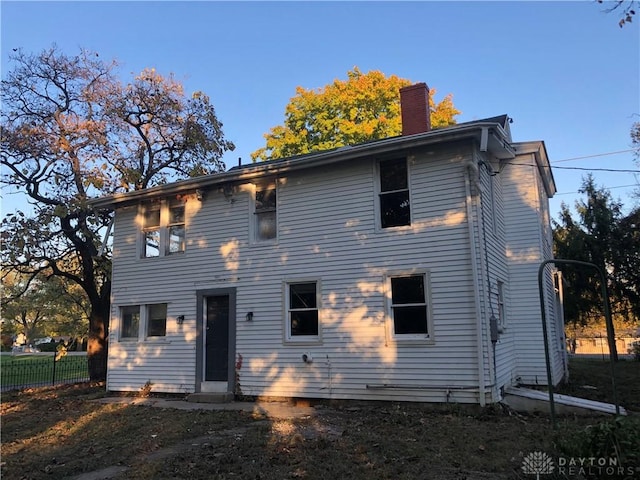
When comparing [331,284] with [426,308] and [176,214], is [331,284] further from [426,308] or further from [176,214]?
[176,214]

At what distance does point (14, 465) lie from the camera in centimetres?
642

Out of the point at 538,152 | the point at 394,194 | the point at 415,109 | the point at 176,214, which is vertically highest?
the point at 415,109

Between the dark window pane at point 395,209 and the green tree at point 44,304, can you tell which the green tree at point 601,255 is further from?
the green tree at point 44,304

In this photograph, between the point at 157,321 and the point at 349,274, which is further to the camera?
the point at 157,321

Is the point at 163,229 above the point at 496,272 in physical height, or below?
above

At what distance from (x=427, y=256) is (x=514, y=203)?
4.29m

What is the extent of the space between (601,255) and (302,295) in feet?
57.2

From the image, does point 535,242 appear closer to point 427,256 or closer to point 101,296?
point 427,256

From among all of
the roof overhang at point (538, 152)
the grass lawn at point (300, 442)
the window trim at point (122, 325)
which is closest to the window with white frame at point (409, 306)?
the grass lawn at point (300, 442)

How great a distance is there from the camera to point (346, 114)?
27266 millimetres

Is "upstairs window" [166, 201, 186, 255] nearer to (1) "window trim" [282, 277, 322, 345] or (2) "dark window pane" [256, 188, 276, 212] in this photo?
(2) "dark window pane" [256, 188, 276, 212]

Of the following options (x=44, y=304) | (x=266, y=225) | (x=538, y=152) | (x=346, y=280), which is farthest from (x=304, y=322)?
(x=44, y=304)

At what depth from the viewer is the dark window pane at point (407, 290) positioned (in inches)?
378

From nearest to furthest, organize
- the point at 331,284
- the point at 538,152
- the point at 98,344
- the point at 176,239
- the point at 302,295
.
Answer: the point at 331,284, the point at 302,295, the point at 538,152, the point at 176,239, the point at 98,344
